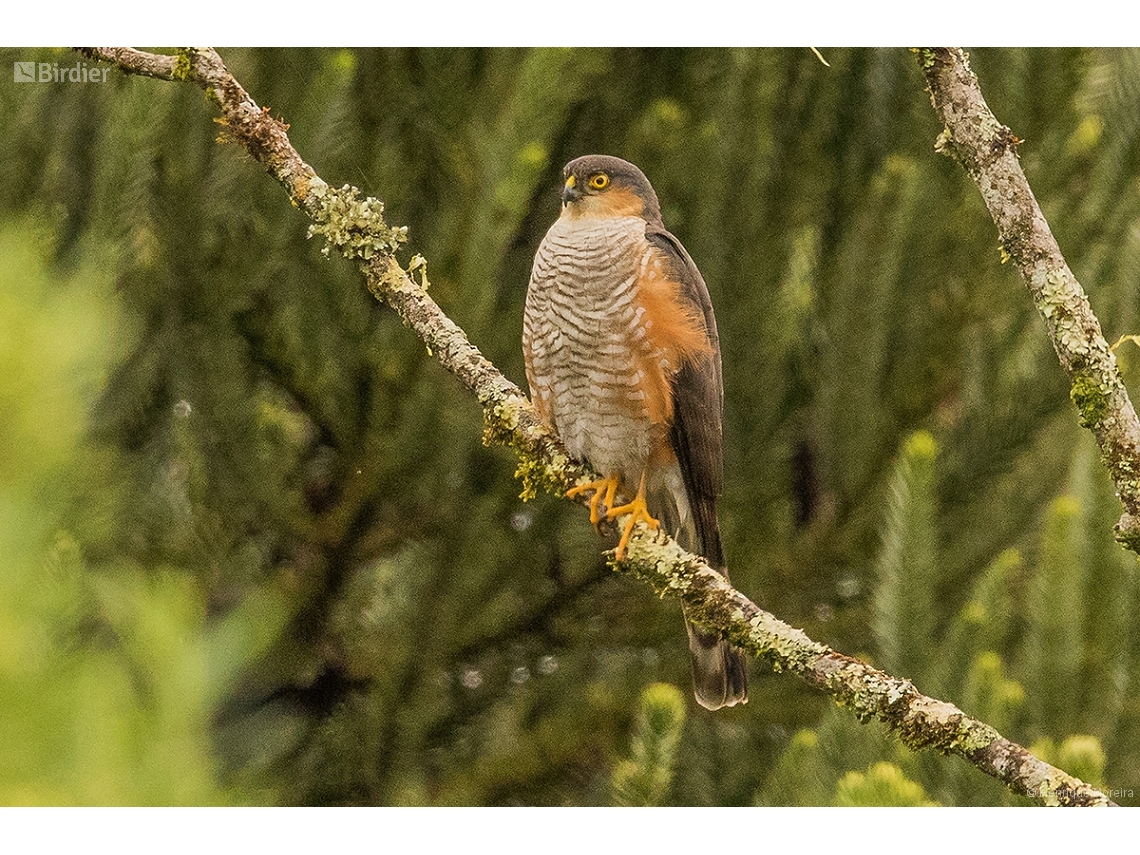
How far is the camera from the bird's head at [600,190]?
265cm

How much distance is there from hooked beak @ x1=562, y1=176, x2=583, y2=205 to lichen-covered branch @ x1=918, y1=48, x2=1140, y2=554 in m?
0.80

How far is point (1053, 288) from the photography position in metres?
2.16

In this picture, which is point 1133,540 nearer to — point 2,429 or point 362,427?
point 362,427

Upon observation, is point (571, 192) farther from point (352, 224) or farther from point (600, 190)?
point (352, 224)

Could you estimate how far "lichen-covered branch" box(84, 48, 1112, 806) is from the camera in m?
2.13

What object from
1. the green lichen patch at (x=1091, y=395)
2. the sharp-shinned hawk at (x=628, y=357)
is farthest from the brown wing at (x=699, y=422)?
the green lichen patch at (x=1091, y=395)

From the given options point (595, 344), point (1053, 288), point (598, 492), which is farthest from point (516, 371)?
point (1053, 288)

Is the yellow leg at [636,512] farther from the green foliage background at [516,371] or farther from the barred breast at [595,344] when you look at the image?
the green foliage background at [516,371]

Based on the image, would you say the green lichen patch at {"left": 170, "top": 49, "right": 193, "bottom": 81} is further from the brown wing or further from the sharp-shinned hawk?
the brown wing

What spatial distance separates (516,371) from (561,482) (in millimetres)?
395

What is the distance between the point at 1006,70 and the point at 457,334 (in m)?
1.41

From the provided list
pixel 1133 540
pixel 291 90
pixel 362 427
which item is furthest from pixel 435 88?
pixel 1133 540

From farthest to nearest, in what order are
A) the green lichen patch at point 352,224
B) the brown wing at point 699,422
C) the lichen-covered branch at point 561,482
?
the brown wing at point 699,422 < the green lichen patch at point 352,224 < the lichen-covered branch at point 561,482

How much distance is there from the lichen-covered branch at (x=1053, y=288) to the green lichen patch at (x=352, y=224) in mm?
1072
